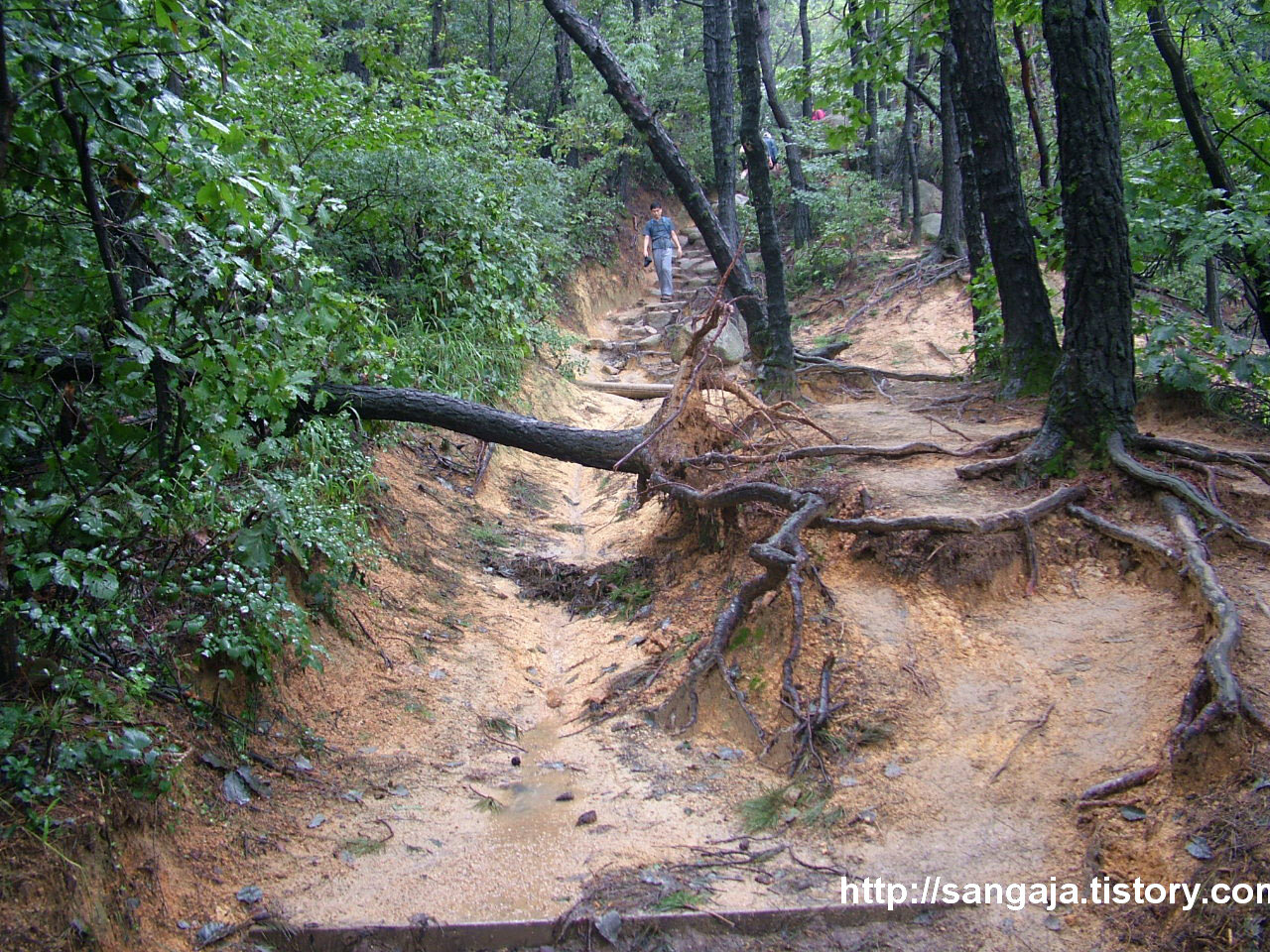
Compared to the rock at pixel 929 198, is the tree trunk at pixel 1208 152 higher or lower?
lower

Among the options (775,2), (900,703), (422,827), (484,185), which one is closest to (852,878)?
(900,703)

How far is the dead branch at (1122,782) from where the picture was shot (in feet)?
12.2

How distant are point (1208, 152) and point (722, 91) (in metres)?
8.01

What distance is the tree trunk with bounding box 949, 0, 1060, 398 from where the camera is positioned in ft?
26.2

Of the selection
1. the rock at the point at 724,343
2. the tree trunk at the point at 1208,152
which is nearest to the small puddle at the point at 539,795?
the tree trunk at the point at 1208,152

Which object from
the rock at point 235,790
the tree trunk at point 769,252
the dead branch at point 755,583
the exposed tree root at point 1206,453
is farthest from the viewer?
the tree trunk at point 769,252

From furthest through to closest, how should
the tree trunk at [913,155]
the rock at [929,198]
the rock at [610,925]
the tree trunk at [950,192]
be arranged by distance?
the rock at [929,198], the tree trunk at [913,155], the tree trunk at [950,192], the rock at [610,925]

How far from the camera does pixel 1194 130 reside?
6.91m

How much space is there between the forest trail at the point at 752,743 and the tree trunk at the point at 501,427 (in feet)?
3.27

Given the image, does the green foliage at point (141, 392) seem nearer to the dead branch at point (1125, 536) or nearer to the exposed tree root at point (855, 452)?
the exposed tree root at point (855, 452)

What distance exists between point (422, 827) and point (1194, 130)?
24.4 ft

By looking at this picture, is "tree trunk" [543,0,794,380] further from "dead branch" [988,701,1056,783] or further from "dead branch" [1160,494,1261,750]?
"dead branch" [988,701,1056,783]

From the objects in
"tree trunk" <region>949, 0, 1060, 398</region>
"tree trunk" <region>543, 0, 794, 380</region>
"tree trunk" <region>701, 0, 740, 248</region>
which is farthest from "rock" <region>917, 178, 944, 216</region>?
"tree trunk" <region>949, 0, 1060, 398</region>

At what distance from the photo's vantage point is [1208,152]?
687 centimetres
